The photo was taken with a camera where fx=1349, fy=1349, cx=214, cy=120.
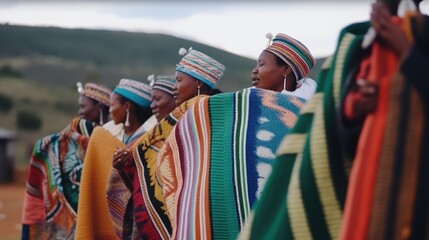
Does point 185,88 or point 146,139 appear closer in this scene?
point 146,139

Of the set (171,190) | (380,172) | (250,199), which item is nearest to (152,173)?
(171,190)

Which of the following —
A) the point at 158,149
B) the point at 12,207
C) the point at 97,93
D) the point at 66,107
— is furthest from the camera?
the point at 66,107

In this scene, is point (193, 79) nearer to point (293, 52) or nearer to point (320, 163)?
point (293, 52)

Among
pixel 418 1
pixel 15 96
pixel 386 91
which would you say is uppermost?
pixel 15 96

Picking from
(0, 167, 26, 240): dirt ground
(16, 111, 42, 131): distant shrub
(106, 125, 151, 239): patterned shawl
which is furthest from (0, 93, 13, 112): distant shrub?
(106, 125, 151, 239): patterned shawl

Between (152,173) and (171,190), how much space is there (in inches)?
39.0

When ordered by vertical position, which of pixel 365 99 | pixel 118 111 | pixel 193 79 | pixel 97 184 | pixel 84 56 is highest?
pixel 84 56

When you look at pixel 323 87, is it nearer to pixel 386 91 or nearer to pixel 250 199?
pixel 386 91

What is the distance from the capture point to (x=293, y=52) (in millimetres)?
8531

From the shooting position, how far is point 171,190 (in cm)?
804

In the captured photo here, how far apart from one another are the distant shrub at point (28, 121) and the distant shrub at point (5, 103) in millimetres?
1059

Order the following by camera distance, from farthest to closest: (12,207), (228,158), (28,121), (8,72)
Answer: (8,72) → (28,121) → (12,207) → (228,158)

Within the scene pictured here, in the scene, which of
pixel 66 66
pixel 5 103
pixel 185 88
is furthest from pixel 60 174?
pixel 66 66

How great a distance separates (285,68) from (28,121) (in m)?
57.1
